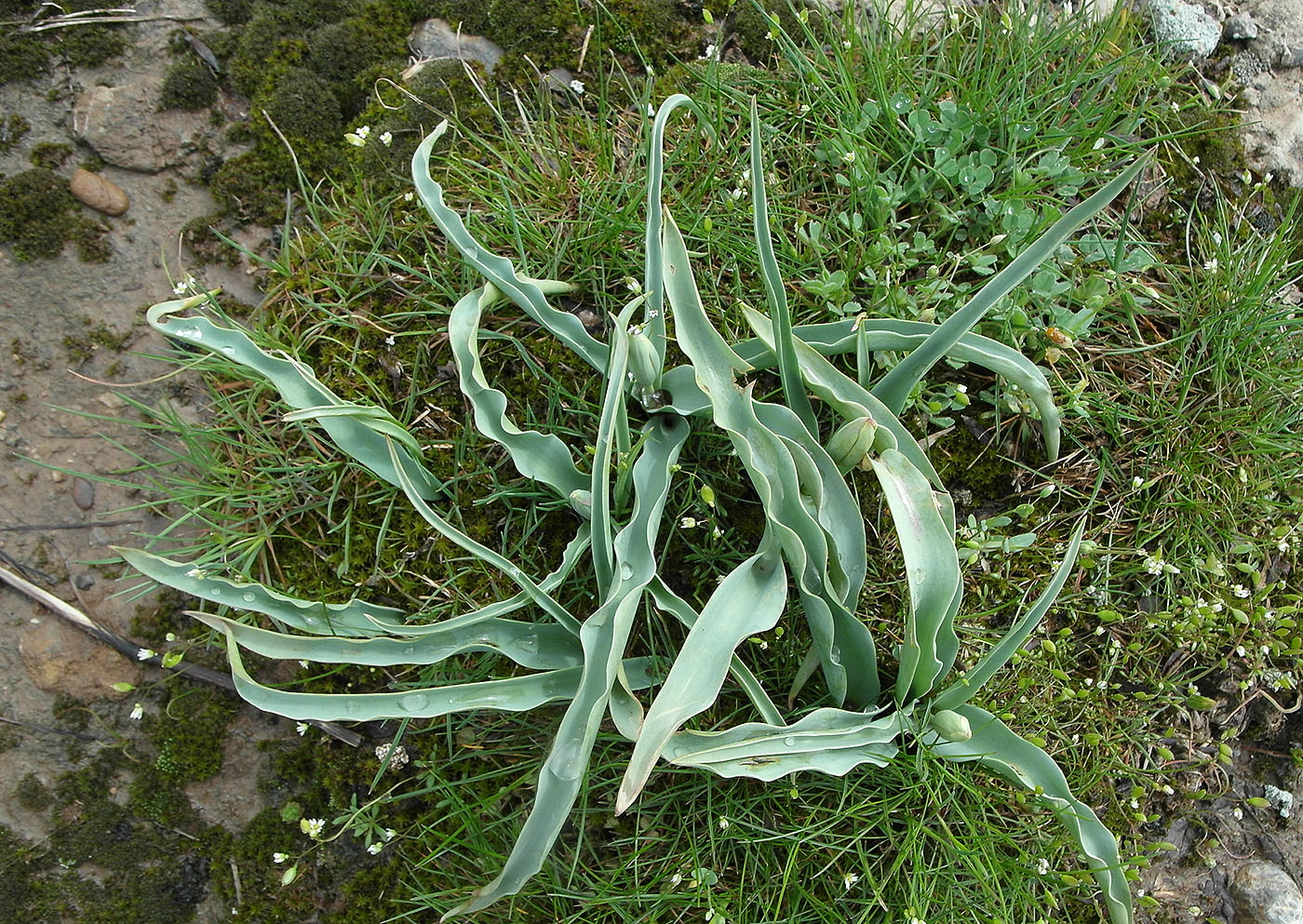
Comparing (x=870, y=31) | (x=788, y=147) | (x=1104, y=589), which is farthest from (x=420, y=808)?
(x=870, y=31)

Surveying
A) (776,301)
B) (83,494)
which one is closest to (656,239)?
(776,301)

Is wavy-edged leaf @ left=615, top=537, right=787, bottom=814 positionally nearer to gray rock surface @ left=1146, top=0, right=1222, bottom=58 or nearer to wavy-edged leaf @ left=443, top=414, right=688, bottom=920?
wavy-edged leaf @ left=443, top=414, right=688, bottom=920

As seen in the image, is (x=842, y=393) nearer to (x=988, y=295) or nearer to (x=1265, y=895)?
(x=988, y=295)

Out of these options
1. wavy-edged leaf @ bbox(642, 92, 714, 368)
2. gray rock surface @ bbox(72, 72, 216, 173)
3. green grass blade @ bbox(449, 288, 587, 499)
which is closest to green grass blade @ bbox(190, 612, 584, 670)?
green grass blade @ bbox(449, 288, 587, 499)

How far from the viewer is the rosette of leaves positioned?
1505 millimetres

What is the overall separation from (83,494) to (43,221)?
0.77 metres

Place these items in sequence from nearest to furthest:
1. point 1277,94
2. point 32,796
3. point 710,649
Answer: point 710,649 < point 32,796 < point 1277,94

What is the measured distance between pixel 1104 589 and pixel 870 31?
5.00 feet

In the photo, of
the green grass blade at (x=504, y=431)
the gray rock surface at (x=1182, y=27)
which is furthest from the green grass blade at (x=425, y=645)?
the gray rock surface at (x=1182, y=27)

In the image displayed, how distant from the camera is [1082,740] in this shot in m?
1.89

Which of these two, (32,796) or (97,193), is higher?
(97,193)

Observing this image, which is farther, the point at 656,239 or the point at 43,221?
the point at 43,221

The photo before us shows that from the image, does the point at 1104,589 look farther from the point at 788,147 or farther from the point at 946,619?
the point at 788,147

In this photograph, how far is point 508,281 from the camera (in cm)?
189
